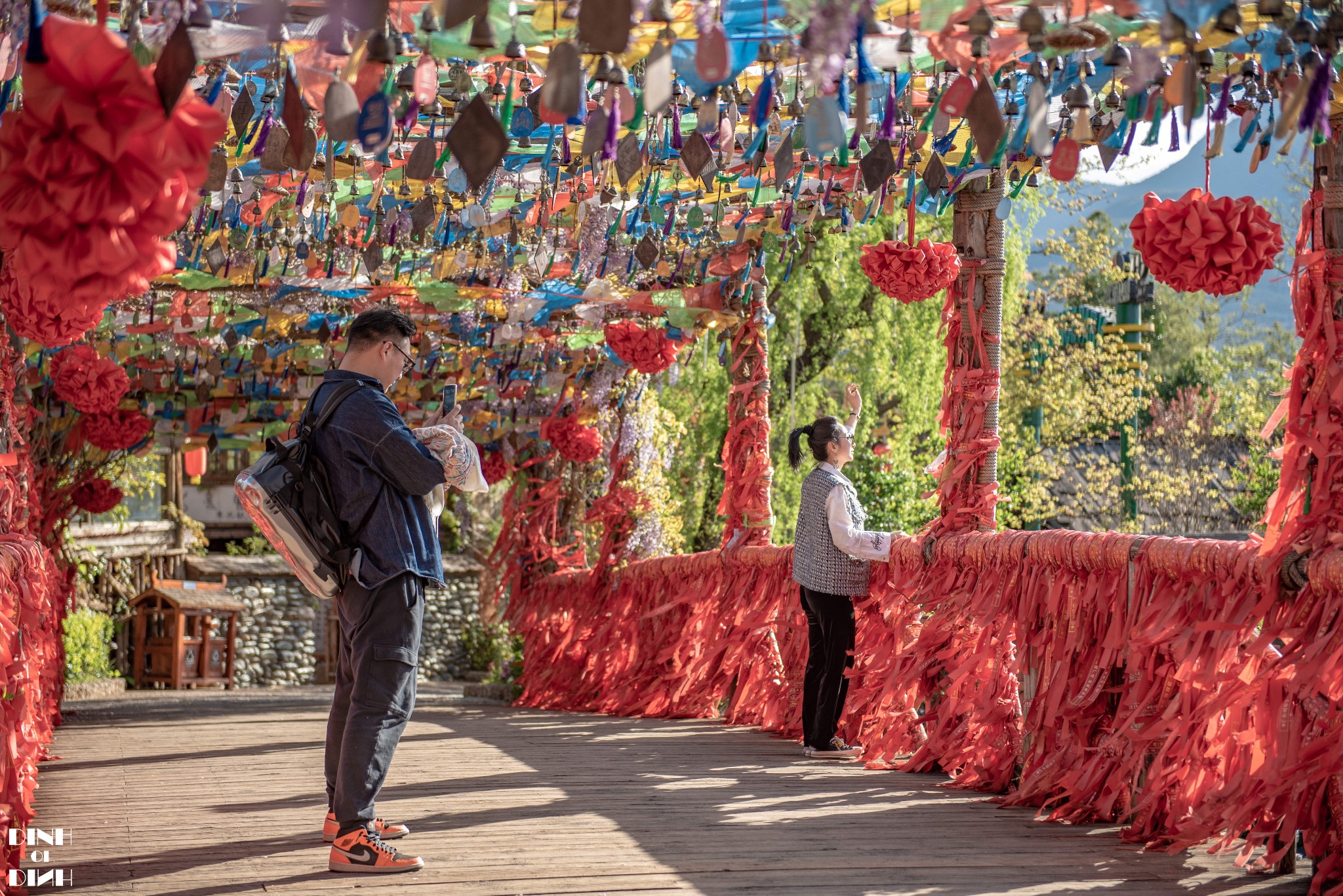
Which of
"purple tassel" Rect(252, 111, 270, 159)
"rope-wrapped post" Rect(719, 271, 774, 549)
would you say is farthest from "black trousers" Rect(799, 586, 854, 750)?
"purple tassel" Rect(252, 111, 270, 159)

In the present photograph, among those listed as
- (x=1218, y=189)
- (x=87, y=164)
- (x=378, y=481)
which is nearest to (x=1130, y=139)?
(x=378, y=481)

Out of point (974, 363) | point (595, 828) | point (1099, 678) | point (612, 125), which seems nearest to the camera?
point (612, 125)

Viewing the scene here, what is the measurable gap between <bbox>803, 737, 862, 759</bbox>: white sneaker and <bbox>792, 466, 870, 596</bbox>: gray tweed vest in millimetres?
568

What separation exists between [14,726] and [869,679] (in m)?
3.01

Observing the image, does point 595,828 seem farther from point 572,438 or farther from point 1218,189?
point 1218,189

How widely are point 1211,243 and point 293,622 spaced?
19.3 meters

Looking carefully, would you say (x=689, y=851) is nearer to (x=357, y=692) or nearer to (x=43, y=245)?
(x=357, y=692)

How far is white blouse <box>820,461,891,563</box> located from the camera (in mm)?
5133

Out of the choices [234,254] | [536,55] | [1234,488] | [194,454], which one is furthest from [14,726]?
[1234,488]

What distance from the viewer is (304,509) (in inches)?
130

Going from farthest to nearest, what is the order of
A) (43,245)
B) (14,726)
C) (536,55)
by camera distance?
(536,55) < (14,726) < (43,245)

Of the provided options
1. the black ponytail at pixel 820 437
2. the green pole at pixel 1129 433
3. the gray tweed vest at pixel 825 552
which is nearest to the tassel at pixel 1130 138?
the black ponytail at pixel 820 437

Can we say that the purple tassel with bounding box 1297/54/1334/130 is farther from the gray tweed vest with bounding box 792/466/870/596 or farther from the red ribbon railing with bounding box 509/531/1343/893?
the gray tweed vest with bounding box 792/466/870/596

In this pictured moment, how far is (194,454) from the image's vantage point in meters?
15.3
